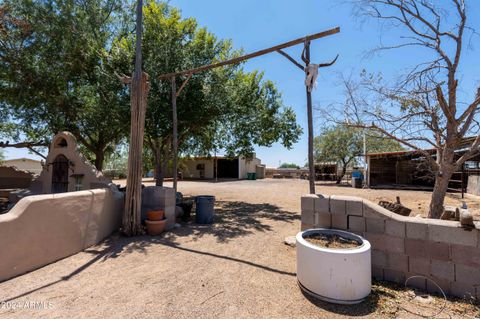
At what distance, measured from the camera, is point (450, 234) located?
310cm

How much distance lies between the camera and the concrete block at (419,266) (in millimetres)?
3227

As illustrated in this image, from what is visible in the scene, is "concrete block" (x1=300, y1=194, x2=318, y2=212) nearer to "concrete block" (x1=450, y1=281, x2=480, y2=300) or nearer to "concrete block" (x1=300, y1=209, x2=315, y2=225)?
"concrete block" (x1=300, y1=209, x2=315, y2=225)

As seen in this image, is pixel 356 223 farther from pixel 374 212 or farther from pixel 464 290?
pixel 464 290

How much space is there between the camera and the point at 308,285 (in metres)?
3.04

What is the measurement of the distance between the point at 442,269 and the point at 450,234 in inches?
17.7

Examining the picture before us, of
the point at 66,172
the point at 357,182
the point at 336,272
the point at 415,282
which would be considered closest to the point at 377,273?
the point at 415,282

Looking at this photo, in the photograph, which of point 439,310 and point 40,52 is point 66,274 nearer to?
point 439,310

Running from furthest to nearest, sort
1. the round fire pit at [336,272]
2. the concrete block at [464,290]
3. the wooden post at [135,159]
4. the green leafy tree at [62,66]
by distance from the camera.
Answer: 1. the green leafy tree at [62,66]
2. the wooden post at [135,159]
3. the concrete block at [464,290]
4. the round fire pit at [336,272]

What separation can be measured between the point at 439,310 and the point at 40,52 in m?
11.3

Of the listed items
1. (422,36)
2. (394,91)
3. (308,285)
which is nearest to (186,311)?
(308,285)

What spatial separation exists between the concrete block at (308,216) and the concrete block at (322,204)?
105 millimetres

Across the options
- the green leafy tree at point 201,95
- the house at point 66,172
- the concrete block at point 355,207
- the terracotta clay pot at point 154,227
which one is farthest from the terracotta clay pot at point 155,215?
the concrete block at point 355,207

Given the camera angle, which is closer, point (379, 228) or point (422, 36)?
point (379, 228)

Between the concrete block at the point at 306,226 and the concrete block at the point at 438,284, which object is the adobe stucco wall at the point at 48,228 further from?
the concrete block at the point at 438,284
